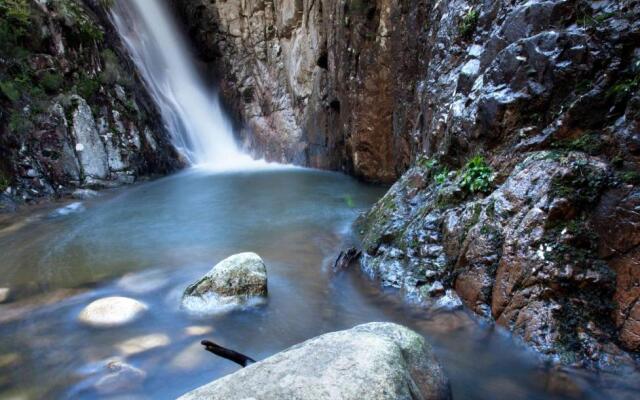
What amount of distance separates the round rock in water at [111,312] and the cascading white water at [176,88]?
1349 centimetres

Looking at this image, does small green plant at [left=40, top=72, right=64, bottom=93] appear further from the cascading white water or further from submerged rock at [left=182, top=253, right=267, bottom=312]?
submerged rock at [left=182, top=253, right=267, bottom=312]

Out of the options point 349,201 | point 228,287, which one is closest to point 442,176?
point 228,287

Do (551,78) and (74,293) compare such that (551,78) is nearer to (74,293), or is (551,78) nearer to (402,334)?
(402,334)

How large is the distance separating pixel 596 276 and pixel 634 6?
8.90ft

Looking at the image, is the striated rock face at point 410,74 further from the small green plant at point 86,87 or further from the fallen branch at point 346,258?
the small green plant at point 86,87

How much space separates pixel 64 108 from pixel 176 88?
8.99 meters

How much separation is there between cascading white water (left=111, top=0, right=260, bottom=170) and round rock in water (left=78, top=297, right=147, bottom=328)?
44.2 ft

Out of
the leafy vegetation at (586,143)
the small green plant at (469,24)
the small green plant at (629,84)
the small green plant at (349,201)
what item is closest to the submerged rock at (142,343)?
the leafy vegetation at (586,143)

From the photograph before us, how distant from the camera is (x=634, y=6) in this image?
4.18 m

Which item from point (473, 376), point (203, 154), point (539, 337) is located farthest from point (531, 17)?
point (203, 154)

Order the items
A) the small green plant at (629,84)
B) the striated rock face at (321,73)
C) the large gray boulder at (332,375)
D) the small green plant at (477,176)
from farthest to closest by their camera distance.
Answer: the striated rock face at (321,73) < the small green plant at (477,176) < the small green plant at (629,84) < the large gray boulder at (332,375)

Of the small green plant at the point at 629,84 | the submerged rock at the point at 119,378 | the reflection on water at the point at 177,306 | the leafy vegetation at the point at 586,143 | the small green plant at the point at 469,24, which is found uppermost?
the small green plant at the point at 469,24

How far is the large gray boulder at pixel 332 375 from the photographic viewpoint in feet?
7.83

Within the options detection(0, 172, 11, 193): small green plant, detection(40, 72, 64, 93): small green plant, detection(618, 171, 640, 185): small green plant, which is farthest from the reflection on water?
detection(40, 72, 64, 93): small green plant
